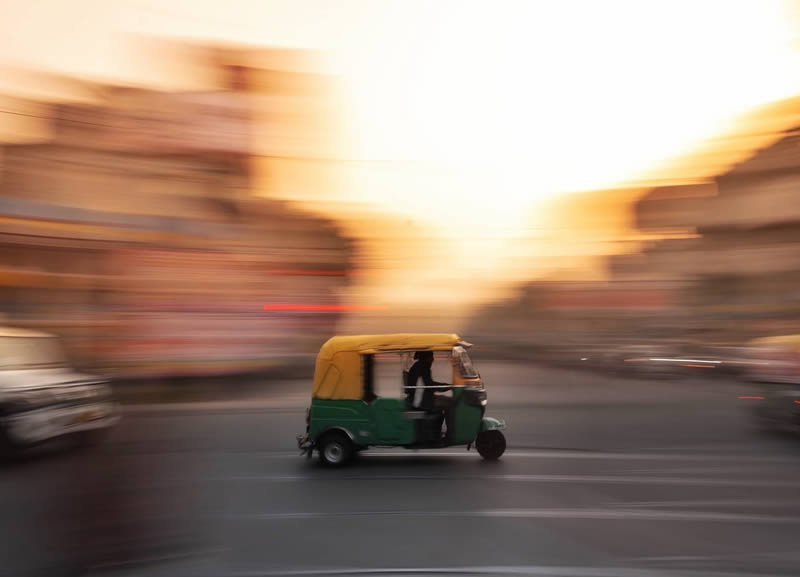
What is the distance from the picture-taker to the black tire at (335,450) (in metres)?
8.84

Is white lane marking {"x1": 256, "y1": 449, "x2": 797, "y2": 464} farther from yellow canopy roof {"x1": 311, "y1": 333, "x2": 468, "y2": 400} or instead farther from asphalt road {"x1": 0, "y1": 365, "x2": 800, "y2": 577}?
yellow canopy roof {"x1": 311, "y1": 333, "x2": 468, "y2": 400}

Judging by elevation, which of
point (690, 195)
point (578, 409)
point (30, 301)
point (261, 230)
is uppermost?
point (690, 195)

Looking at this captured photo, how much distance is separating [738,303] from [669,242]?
1007 cm

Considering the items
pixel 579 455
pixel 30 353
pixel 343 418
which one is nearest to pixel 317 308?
pixel 30 353

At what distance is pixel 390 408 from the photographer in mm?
8805

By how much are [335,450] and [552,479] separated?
252cm

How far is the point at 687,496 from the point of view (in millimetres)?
7117

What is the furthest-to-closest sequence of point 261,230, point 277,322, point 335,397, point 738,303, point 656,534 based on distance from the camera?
point 738,303 → point 261,230 → point 277,322 → point 335,397 → point 656,534

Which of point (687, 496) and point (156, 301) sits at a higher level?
point (156, 301)

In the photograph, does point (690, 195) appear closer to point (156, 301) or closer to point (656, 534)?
point (156, 301)

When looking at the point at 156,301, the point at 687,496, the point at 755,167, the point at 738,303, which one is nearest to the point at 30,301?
the point at 156,301

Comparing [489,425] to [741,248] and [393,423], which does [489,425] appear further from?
[741,248]

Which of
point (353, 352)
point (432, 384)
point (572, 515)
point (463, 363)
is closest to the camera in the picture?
point (572, 515)

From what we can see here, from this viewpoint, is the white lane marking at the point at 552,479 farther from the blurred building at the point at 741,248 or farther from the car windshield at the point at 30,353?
the blurred building at the point at 741,248
